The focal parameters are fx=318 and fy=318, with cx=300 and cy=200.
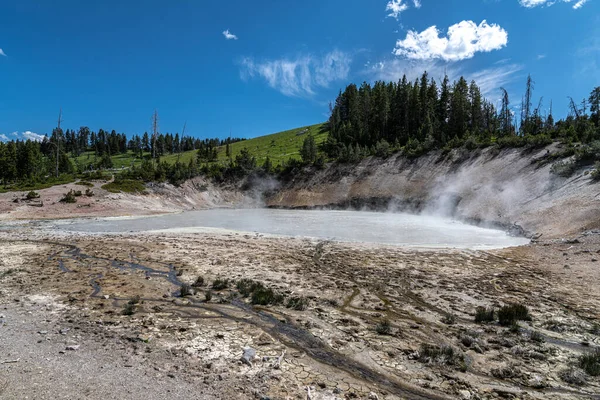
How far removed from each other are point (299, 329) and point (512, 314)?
541 cm

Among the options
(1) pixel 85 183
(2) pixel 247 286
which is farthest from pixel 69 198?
(2) pixel 247 286

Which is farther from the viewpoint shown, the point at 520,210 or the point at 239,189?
the point at 239,189

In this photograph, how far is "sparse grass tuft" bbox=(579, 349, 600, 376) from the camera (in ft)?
18.5

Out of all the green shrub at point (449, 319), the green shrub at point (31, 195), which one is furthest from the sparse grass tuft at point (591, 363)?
the green shrub at point (31, 195)

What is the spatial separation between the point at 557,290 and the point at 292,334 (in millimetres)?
9021

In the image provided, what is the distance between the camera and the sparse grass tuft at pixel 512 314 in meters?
7.78

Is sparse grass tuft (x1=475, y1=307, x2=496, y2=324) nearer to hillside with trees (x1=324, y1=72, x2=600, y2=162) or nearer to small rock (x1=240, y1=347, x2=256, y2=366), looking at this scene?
small rock (x1=240, y1=347, x2=256, y2=366)

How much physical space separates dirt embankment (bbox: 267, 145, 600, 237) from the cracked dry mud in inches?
397

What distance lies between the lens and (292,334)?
287 inches

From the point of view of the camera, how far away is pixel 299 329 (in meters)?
7.54

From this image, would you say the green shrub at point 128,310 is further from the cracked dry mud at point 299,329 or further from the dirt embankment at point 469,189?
the dirt embankment at point 469,189

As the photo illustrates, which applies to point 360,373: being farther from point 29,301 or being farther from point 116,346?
point 29,301

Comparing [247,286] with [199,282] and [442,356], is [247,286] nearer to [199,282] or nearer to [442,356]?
[199,282]

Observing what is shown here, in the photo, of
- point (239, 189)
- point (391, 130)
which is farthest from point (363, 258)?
point (391, 130)
